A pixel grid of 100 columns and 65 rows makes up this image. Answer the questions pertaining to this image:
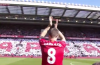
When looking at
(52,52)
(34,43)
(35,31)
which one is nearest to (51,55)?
(52,52)

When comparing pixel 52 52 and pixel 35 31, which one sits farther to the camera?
pixel 35 31

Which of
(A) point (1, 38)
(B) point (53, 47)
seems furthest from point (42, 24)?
(B) point (53, 47)

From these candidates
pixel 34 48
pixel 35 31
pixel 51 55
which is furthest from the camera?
pixel 35 31

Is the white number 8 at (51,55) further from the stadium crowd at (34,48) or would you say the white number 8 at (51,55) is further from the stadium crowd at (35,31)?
the stadium crowd at (35,31)

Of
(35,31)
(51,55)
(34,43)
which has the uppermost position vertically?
(35,31)

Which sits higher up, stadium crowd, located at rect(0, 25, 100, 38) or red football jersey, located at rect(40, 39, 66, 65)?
stadium crowd, located at rect(0, 25, 100, 38)

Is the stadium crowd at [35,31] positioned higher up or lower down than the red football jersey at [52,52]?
higher up

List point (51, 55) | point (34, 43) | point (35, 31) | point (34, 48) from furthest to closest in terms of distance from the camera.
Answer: point (35, 31) < point (34, 43) < point (34, 48) < point (51, 55)

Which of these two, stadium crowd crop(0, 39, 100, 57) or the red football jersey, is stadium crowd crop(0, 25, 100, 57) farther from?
the red football jersey

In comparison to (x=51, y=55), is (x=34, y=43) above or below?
above

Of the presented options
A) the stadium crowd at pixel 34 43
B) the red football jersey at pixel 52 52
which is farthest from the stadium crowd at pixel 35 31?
the red football jersey at pixel 52 52

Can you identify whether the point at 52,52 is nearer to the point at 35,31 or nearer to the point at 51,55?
the point at 51,55

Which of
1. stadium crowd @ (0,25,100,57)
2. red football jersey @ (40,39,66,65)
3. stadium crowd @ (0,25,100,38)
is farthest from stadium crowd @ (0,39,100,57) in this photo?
red football jersey @ (40,39,66,65)

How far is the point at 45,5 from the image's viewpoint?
120 ft
